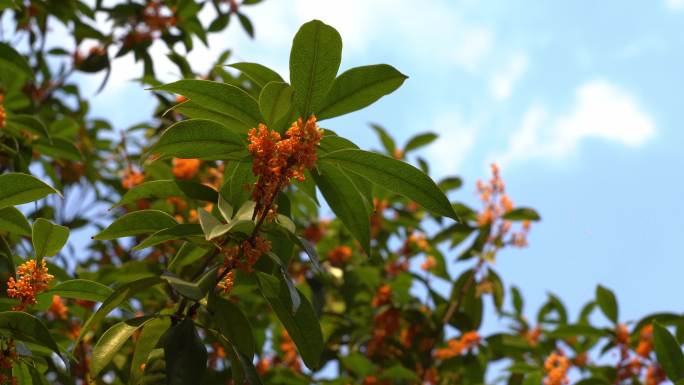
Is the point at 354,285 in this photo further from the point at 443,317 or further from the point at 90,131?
the point at 90,131

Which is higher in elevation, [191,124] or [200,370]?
[191,124]

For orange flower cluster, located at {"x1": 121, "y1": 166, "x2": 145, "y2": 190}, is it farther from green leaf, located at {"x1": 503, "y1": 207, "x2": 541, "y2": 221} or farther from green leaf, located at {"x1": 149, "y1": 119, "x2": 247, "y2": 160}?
green leaf, located at {"x1": 503, "y1": 207, "x2": 541, "y2": 221}

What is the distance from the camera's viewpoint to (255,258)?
61.2 inches

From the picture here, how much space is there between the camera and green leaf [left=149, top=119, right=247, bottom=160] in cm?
161

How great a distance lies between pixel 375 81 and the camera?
1.63 metres

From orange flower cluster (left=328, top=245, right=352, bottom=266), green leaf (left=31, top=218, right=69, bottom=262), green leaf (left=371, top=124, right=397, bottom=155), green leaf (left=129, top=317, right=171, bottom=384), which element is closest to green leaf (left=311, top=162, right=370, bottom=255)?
green leaf (left=129, top=317, right=171, bottom=384)

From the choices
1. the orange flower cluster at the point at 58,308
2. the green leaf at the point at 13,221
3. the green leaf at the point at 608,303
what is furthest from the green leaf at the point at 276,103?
the green leaf at the point at 608,303

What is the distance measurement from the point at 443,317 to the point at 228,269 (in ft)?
7.80

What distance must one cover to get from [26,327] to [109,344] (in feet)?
0.57

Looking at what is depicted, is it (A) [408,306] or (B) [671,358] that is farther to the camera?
(A) [408,306]

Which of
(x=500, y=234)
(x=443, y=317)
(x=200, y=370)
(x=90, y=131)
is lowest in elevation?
(x=200, y=370)

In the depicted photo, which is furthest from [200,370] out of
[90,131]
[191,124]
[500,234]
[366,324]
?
[90,131]

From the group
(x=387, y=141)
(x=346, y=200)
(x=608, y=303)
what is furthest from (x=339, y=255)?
(x=346, y=200)

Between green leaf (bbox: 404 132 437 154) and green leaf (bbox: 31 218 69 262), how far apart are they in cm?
294
